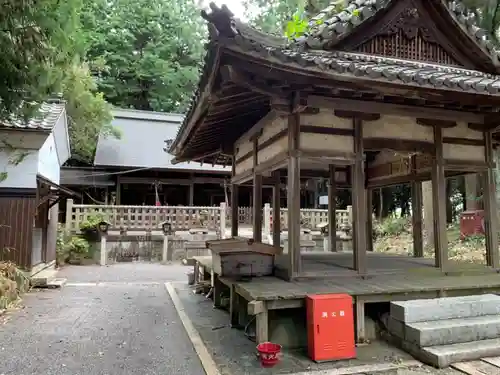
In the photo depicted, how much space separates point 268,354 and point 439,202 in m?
3.50

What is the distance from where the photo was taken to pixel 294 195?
5.23 metres

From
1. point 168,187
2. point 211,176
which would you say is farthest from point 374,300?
point 168,187

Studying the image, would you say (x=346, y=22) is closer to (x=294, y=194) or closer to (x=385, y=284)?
(x=294, y=194)

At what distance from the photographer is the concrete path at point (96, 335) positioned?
14.6 feet

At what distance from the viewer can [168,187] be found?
22.1 m

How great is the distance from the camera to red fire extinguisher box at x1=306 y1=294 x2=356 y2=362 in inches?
170

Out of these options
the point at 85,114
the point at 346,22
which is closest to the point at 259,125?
the point at 346,22

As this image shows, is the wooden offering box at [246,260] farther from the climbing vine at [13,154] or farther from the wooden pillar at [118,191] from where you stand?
the wooden pillar at [118,191]

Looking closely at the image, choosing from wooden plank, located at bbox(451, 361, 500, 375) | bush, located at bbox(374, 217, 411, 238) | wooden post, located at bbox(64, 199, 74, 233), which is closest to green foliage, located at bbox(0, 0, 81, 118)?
wooden plank, located at bbox(451, 361, 500, 375)

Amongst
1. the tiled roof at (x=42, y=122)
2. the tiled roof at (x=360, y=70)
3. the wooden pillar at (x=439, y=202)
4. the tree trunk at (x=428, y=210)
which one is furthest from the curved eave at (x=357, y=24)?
the tree trunk at (x=428, y=210)

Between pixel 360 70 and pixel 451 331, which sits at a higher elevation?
pixel 360 70

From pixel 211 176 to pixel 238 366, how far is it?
57.1ft

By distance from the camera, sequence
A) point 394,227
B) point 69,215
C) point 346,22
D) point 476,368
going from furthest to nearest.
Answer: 1. point 394,227
2. point 69,215
3. point 346,22
4. point 476,368

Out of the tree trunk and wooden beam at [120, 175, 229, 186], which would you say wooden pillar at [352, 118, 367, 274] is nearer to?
the tree trunk
